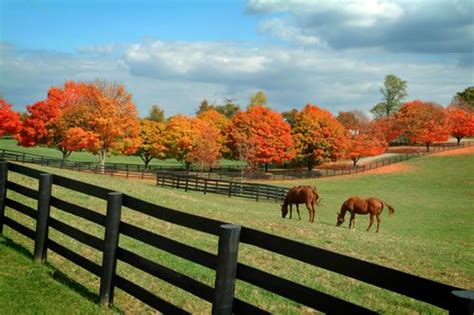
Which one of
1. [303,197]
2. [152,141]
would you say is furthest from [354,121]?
[303,197]

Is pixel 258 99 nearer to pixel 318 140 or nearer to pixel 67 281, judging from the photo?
pixel 318 140

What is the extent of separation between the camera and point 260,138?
71.1 meters

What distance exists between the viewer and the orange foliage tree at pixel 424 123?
285 ft

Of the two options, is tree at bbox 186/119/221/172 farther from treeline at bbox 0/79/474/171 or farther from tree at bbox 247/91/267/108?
tree at bbox 247/91/267/108

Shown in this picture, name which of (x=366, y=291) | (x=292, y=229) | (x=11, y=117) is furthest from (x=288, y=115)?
(x=366, y=291)

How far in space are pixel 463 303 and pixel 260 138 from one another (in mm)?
68133

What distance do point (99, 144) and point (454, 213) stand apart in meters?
40.5

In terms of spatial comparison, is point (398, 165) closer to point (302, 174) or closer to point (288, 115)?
point (302, 174)

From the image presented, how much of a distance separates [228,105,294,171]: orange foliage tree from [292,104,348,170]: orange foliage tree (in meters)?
2.64

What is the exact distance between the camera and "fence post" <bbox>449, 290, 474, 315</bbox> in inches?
122

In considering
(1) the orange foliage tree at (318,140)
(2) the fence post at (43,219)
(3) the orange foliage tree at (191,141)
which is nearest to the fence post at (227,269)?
(2) the fence post at (43,219)

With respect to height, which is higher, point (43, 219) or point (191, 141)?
point (191, 141)

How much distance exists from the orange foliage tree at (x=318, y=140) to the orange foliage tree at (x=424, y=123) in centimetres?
2055

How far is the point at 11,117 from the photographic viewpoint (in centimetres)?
7369
